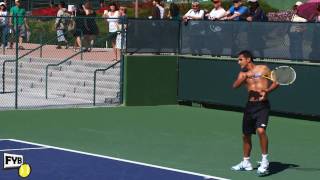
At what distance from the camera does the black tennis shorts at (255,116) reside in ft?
37.8

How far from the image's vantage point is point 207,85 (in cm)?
2083

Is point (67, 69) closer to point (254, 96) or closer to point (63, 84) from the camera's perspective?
point (63, 84)

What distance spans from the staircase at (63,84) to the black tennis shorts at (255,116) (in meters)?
9.71

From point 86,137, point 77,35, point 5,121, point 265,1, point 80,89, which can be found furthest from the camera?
point 265,1

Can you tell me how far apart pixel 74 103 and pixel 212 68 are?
11.9ft

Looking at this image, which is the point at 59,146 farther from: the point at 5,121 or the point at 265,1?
the point at 265,1

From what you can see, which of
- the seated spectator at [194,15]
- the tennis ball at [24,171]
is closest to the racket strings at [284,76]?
the tennis ball at [24,171]

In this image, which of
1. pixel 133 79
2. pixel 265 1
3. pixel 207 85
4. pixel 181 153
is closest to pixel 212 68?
pixel 207 85

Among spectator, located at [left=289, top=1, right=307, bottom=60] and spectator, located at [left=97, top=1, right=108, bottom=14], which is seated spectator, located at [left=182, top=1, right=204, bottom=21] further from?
spectator, located at [left=97, top=1, right=108, bottom=14]

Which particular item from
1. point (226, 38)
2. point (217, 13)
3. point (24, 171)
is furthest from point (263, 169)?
point (217, 13)

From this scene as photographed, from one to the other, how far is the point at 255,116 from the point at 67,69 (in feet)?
41.7

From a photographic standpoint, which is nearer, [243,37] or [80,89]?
[243,37]

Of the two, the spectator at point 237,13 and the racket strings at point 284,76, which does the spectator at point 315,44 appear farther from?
the racket strings at point 284,76

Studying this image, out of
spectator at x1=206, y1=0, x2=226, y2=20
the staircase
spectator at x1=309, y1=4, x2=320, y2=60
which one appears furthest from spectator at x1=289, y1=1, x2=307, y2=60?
the staircase
